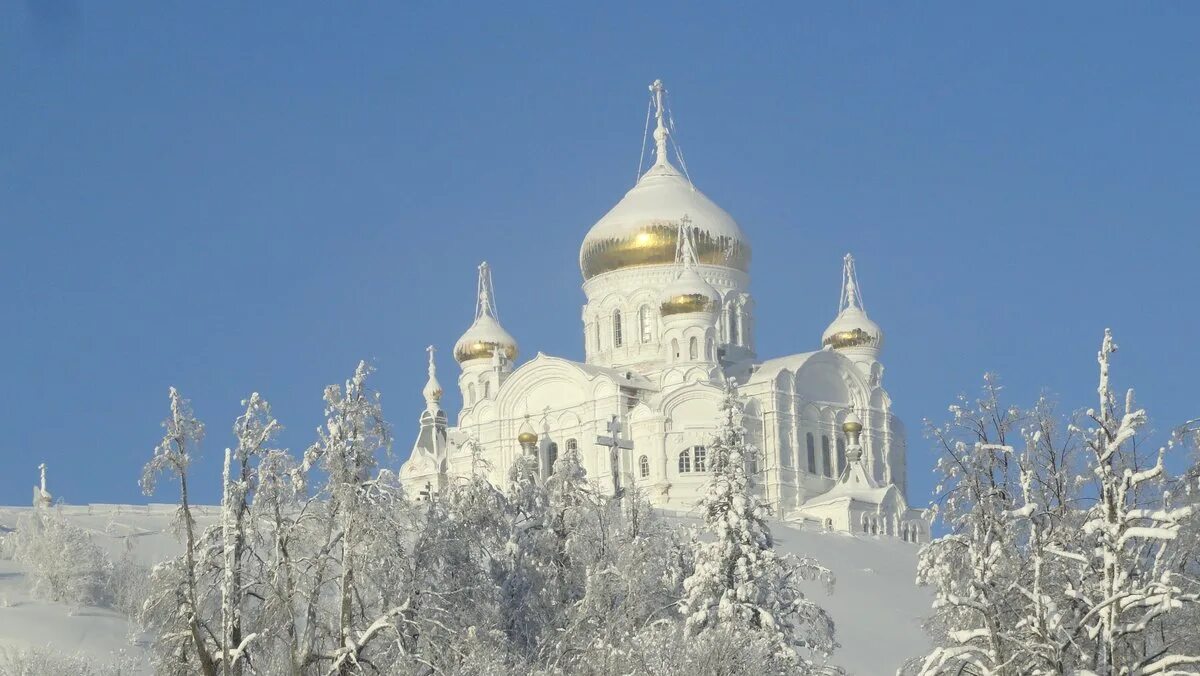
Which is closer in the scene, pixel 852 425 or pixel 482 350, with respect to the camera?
pixel 852 425

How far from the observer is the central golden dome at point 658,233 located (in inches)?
2312

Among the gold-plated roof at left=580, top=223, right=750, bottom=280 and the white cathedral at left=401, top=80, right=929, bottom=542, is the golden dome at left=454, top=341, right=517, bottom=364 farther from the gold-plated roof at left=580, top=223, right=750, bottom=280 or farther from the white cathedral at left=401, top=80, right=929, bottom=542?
the gold-plated roof at left=580, top=223, right=750, bottom=280

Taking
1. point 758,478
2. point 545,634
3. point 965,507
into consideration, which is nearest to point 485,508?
point 545,634

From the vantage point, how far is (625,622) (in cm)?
2395

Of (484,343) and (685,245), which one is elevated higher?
(685,245)

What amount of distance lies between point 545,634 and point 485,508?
6.17 ft

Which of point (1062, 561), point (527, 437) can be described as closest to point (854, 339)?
point (527, 437)

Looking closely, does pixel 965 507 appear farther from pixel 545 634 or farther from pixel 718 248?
pixel 718 248

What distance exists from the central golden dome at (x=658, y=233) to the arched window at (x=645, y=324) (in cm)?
129

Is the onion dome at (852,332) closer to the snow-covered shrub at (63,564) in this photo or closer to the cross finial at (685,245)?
the cross finial at (685,245)

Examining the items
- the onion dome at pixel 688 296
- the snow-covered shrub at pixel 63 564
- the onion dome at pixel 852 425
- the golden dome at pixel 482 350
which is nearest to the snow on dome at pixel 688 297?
the onion dome at pixel 688 296

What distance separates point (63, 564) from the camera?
3297cm

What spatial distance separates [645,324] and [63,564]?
27.5m

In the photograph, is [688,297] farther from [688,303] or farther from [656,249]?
[656,249]
